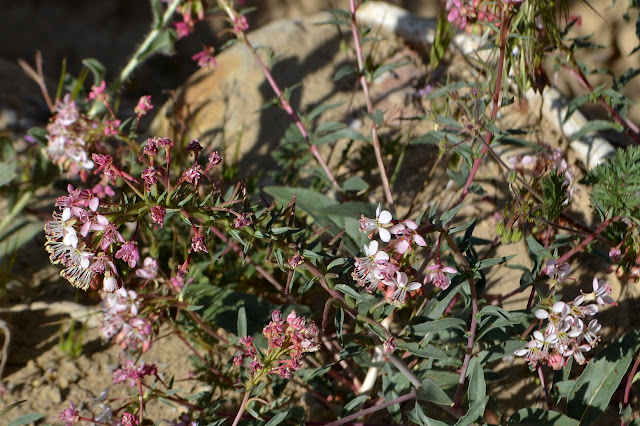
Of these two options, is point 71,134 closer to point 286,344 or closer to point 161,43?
point 161,43

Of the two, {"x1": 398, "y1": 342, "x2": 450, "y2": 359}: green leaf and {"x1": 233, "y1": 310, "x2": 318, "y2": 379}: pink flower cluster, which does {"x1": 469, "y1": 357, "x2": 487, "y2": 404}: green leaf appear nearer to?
{"x1": 398, "y1": 342, "x2": 450, "y2": 359}: green leaf

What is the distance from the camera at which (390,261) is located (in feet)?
4.92

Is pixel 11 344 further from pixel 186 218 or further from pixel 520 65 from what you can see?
pixel 520 65

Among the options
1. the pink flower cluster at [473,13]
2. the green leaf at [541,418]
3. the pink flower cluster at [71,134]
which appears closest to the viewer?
the green leaf at [541,418]

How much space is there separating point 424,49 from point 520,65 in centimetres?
172

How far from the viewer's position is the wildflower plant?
1.45 meters

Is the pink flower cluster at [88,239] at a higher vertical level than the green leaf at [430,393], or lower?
higher

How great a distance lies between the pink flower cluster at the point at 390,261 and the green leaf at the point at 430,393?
26 centimetres

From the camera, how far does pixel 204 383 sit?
224 cm

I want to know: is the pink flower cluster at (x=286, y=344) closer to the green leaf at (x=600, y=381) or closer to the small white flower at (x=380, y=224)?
the small white flower at (x=380, y=224)

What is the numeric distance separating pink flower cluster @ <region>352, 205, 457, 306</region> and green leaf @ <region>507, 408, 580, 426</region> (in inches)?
19.2

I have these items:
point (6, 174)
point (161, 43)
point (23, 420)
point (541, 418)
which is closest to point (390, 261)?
point (541, 418)

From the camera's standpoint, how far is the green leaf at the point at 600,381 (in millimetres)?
1737

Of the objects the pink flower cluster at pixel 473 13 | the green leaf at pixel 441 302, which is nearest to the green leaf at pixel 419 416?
the green leaf at pixel 441 302
